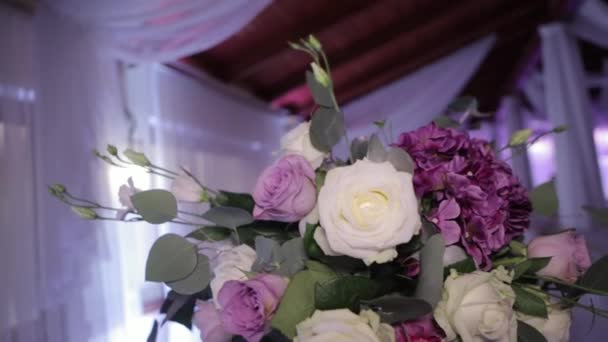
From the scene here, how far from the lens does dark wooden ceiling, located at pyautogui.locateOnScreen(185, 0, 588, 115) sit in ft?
8.45

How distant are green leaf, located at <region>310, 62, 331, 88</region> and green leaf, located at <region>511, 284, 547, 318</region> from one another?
34cm

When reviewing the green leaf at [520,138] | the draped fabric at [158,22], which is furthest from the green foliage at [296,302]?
the draped fabric at [158,22]

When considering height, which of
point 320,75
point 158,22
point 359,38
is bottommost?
point 320,75

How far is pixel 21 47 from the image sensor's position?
1.41 metres

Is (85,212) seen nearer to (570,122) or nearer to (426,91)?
(570,122)

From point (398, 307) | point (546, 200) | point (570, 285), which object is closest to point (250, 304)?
point (398, 307)

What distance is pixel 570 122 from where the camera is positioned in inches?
106

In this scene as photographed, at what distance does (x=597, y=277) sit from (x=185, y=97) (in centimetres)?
235

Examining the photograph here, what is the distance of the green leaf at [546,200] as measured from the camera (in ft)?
2.13

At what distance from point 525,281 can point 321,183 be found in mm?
293

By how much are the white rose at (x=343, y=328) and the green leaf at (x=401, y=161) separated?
6.4 inches

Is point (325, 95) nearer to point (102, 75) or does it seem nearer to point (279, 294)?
point (279, 294)

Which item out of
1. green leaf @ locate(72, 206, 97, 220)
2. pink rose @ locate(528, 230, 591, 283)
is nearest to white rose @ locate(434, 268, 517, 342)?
pink rose @ locate(528, 230, 591, 283)

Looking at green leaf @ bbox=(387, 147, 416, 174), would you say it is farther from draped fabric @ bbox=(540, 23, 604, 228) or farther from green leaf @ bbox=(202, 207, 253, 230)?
draped fabric @ bbox=(540, 23, 604, 228)
